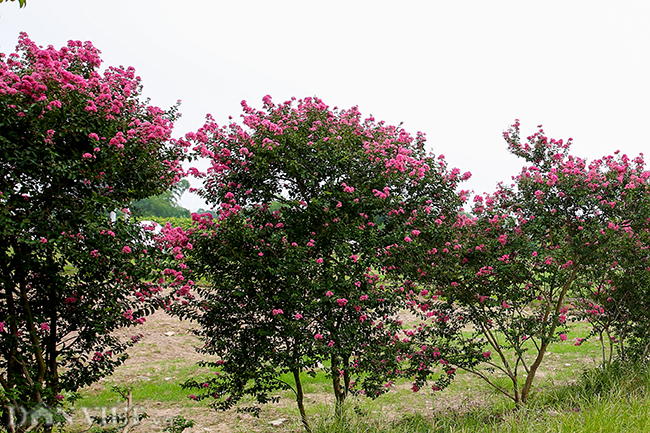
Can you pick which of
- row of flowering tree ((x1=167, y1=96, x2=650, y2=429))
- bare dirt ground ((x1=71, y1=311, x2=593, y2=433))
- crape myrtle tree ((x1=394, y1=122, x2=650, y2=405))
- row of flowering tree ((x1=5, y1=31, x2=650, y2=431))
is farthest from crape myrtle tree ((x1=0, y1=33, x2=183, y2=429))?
crape myrtle tree ((x1=394, y1=122, x2=650, y2=405))

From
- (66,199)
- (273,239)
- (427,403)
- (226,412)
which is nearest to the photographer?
(66,199)

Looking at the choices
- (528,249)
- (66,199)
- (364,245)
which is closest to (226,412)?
(364,245)

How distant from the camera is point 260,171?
451 centimetres

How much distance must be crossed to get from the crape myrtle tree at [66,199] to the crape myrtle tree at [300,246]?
67cm

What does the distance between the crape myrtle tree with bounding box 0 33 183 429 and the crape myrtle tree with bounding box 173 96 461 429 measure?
673 millimetres

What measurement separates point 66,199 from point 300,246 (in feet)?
6.88

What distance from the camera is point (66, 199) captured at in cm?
355

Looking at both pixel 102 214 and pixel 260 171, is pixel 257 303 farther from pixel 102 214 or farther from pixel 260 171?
pixel 102 214

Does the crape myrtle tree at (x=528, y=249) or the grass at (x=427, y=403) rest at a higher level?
the crape myrtle tree at (x=528, y=249)

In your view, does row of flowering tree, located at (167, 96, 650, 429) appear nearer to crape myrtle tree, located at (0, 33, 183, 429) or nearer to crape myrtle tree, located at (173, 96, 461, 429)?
crape myrtle tree, located at (173, 96, 461, 429)

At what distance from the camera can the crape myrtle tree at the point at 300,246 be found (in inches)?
170

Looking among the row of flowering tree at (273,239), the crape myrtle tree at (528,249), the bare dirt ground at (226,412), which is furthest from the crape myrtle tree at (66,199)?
the crape myrtle tree at (528,249)

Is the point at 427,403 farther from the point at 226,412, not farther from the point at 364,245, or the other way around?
the point at 364,245

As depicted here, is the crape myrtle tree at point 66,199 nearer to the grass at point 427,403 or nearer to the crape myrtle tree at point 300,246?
the crape myrtle tree at point 300,246
